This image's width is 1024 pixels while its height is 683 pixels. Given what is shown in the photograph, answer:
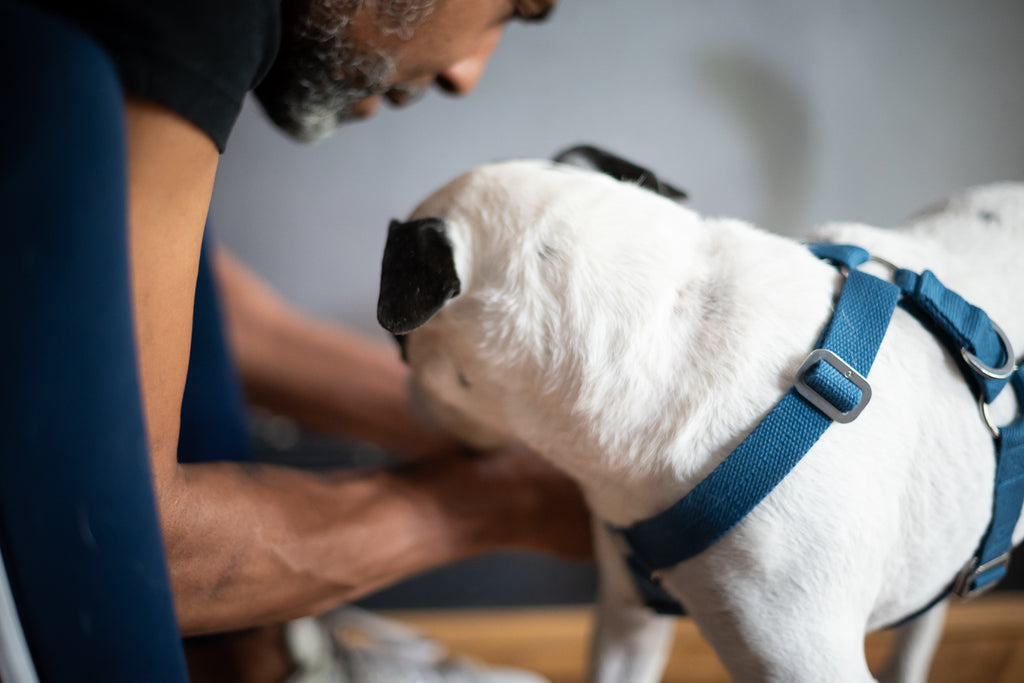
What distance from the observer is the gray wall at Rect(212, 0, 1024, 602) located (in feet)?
3.62

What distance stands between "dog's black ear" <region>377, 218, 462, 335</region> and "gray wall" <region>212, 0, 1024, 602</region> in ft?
2.52

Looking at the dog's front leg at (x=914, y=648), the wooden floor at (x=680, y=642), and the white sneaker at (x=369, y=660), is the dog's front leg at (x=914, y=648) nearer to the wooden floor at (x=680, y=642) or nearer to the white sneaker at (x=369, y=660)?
the wooden floor at (x=680, y=642)

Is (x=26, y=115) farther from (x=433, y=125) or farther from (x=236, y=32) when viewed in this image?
(x=433, y=125)

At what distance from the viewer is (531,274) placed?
1.74 feet

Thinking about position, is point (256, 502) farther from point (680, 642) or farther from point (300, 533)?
point (680, 642)

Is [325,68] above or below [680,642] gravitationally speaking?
above

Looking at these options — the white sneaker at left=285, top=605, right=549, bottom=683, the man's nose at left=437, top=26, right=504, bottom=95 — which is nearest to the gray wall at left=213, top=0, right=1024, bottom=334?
the man's nose at left=437, top=26, right=504, bottom=95

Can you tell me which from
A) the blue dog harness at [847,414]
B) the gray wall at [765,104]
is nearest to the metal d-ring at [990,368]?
the blue dog harness at [847,414]

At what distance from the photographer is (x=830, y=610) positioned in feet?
1.55

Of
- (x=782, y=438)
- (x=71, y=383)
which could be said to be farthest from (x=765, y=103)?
(x=71, y=383)

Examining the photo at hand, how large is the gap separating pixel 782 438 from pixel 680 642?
80cm

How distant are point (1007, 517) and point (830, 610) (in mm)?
192

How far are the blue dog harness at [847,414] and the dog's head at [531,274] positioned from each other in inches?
4.4

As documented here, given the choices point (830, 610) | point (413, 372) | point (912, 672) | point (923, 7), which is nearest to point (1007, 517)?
point (830, 610)
